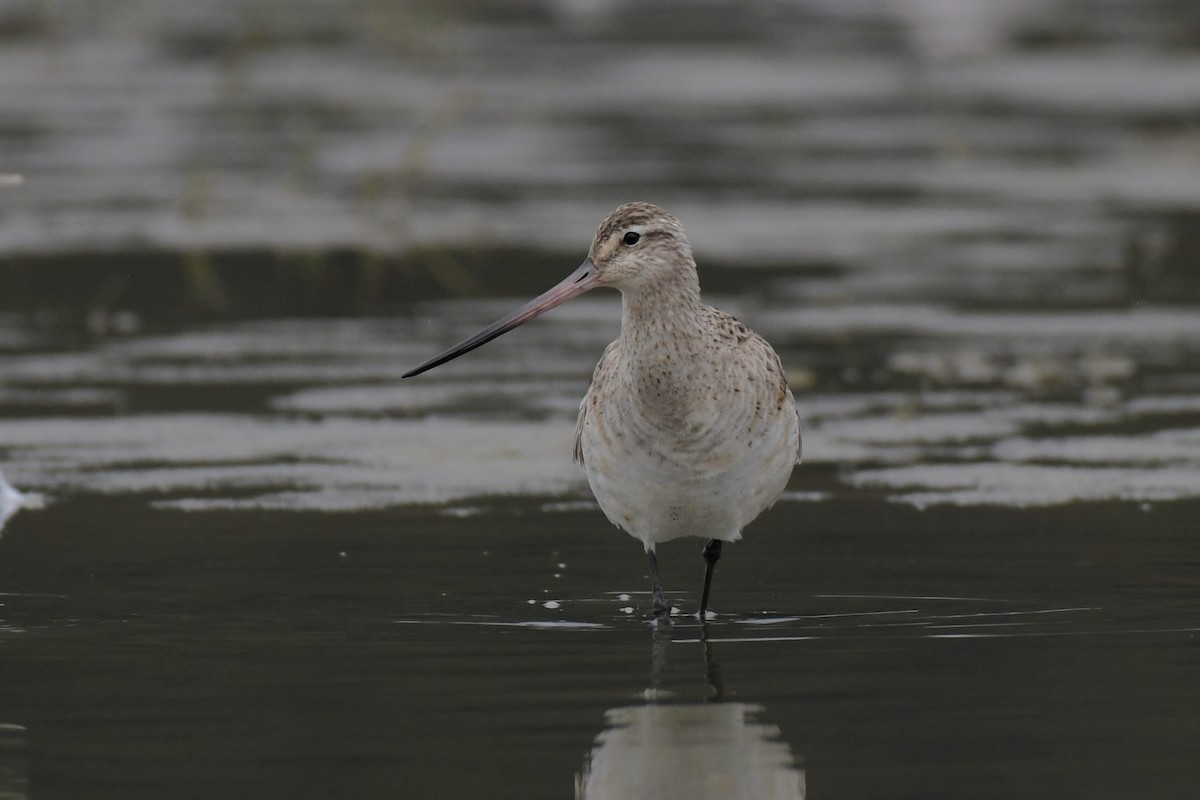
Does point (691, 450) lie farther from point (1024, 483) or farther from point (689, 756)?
point (1024, 483)

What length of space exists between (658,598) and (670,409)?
22.5 inches

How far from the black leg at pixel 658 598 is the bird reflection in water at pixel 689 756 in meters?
0.98

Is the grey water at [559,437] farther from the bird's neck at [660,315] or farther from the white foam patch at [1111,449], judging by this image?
the bird's neck at [660,315]

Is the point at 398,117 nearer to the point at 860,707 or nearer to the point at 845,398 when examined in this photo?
the point at 845,398

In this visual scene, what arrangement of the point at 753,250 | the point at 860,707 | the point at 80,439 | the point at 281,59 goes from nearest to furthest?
the point at 860,707
the point at 80,439
the point at 753,250
the point at 281,59

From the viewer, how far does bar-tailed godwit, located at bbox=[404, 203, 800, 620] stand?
6902 mm

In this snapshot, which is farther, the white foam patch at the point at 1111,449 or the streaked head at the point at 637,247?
the white foam patch at the point at 1111,449

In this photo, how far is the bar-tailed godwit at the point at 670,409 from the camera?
22.6 feet

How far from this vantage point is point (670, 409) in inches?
271

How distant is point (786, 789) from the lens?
16.7 feet

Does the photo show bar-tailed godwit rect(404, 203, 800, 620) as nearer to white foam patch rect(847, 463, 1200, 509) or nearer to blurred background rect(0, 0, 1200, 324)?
white foam patch rect(847, 463, 1200, 509)

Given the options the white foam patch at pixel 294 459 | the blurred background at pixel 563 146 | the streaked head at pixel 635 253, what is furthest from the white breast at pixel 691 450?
the blurred background at pixel 563 146

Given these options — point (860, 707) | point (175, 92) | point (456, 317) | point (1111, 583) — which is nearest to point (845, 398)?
point (456, 317)

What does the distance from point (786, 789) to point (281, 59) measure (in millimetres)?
18482
